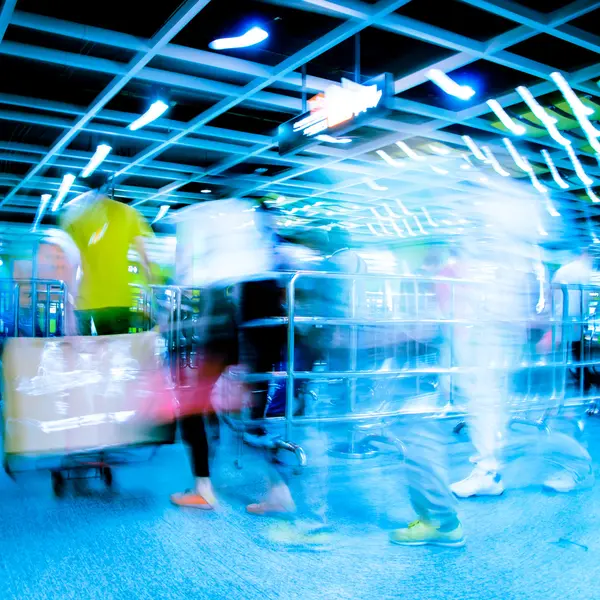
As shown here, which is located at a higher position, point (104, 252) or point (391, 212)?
point (391, 212)

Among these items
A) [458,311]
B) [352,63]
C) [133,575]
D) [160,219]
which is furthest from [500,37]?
[160,219]

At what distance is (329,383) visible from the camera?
170 inches

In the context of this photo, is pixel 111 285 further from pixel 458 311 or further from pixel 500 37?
pixel 500 37

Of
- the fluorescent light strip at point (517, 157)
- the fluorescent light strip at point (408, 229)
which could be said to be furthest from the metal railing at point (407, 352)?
the fluorescent light strip at point (408, 229)

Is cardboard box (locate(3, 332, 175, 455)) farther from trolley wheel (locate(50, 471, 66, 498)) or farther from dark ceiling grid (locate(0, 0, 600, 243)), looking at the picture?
dark ceiling grid (locate(0, 0, 600, 243))

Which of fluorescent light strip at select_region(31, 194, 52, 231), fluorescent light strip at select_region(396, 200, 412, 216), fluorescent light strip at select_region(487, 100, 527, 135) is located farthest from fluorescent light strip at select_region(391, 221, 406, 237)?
fluorescent light strip at select_region(31, 194, 52, 231)

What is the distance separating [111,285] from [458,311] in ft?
7.63

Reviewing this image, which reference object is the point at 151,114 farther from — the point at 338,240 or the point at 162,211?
the point at 162,211

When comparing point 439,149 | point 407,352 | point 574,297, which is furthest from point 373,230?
point 407,352

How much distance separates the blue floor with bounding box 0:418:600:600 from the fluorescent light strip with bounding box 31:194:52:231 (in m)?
14.0

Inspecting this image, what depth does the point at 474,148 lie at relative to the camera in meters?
10.8

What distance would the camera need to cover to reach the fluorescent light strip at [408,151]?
10793 mm

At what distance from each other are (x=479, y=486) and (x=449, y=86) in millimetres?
6504

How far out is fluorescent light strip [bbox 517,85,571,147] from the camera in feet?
25.8
